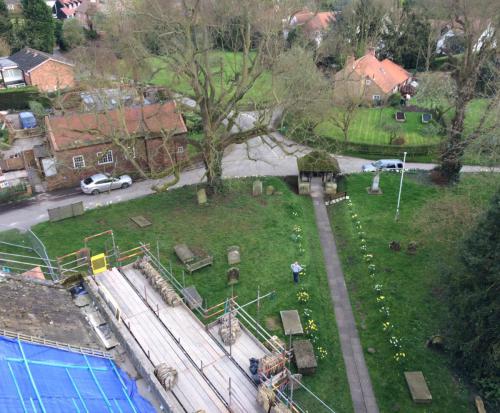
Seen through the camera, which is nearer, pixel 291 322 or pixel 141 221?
pixel 291 322

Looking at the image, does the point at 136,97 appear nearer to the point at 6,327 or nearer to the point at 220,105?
the point at 220,105

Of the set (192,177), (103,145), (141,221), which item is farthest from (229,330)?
(103,145)

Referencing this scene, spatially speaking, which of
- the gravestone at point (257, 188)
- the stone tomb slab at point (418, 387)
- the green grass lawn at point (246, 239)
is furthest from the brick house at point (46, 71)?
the stone tomb slab at point (418, 387)

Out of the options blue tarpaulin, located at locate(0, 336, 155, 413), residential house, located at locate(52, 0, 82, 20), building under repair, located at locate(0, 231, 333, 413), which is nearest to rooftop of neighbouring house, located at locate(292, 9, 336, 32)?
residential house, located at locate(52, 0, 82, 20)

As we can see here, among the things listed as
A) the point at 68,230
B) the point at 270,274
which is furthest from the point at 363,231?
the point at 68,230

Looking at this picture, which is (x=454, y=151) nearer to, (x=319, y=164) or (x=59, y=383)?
(x=319, y=164)

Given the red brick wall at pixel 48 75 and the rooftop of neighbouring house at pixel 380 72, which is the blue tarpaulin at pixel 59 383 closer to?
the rooftop of neighbouring house at pixel 380 72
